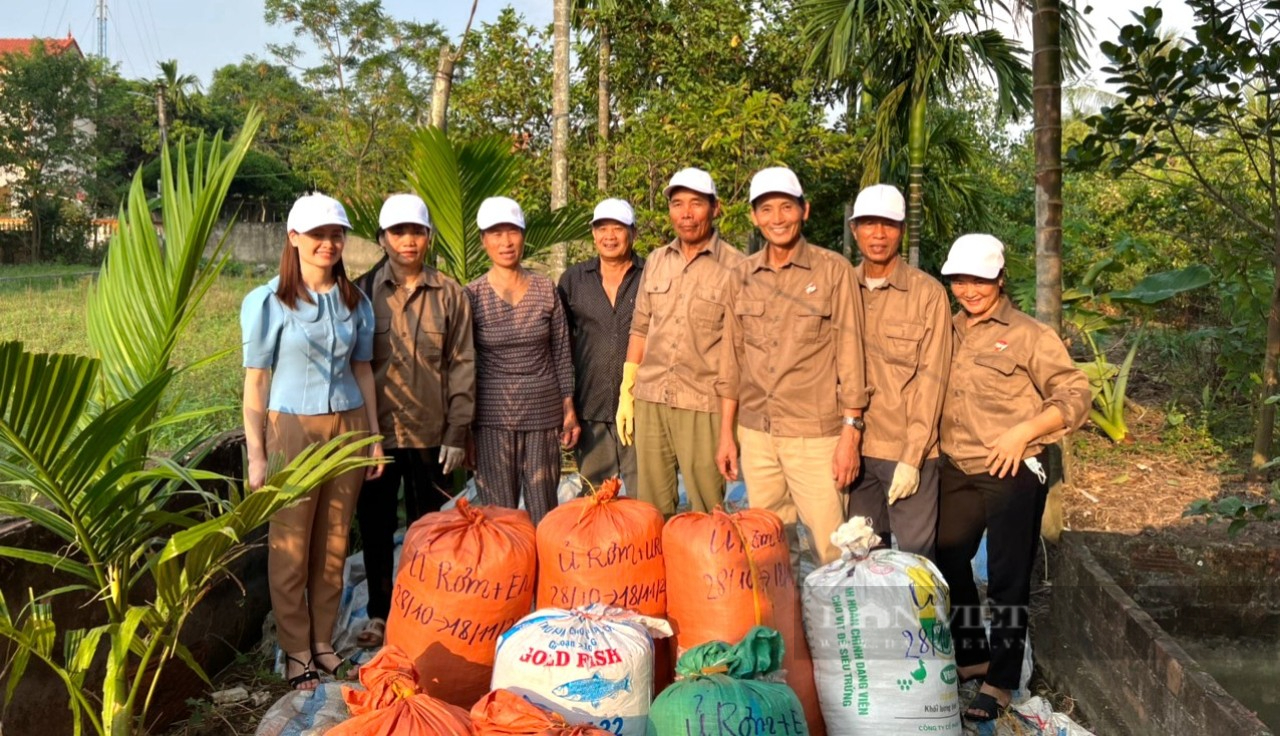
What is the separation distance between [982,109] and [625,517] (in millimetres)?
13359

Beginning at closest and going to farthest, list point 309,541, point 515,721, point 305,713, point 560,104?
point 515,721 < point 305,713 < point 309,541 < point 560,104

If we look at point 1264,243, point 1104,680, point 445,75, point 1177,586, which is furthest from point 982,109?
point 1104,680

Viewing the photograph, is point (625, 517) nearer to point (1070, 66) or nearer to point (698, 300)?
point (698, 300)

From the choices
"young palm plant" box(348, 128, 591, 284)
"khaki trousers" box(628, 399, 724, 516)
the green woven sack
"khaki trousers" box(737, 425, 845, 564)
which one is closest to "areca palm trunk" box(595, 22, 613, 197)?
"young palm plant" box(348, 128, 591, 284)

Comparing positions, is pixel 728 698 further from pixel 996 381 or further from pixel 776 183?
pixel 776 183

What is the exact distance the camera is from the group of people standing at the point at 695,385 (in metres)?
3.46

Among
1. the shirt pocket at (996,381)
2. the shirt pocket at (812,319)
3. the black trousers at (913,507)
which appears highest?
the shirt pocket at (812,319)

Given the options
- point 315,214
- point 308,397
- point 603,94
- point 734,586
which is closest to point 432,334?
point 308,397

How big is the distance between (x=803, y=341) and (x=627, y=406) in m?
0.97

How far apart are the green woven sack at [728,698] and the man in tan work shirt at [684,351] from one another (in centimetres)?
136

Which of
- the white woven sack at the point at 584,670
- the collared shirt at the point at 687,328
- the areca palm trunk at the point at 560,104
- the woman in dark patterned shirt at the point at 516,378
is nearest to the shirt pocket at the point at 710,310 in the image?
the collared shirt at the point at 687,328

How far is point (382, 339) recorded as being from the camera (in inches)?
160

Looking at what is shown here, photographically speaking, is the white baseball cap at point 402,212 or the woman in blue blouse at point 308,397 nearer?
the woman in blue blouse at point 308,397

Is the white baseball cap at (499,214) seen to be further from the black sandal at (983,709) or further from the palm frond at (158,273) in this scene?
the black sandal at (983,709)
